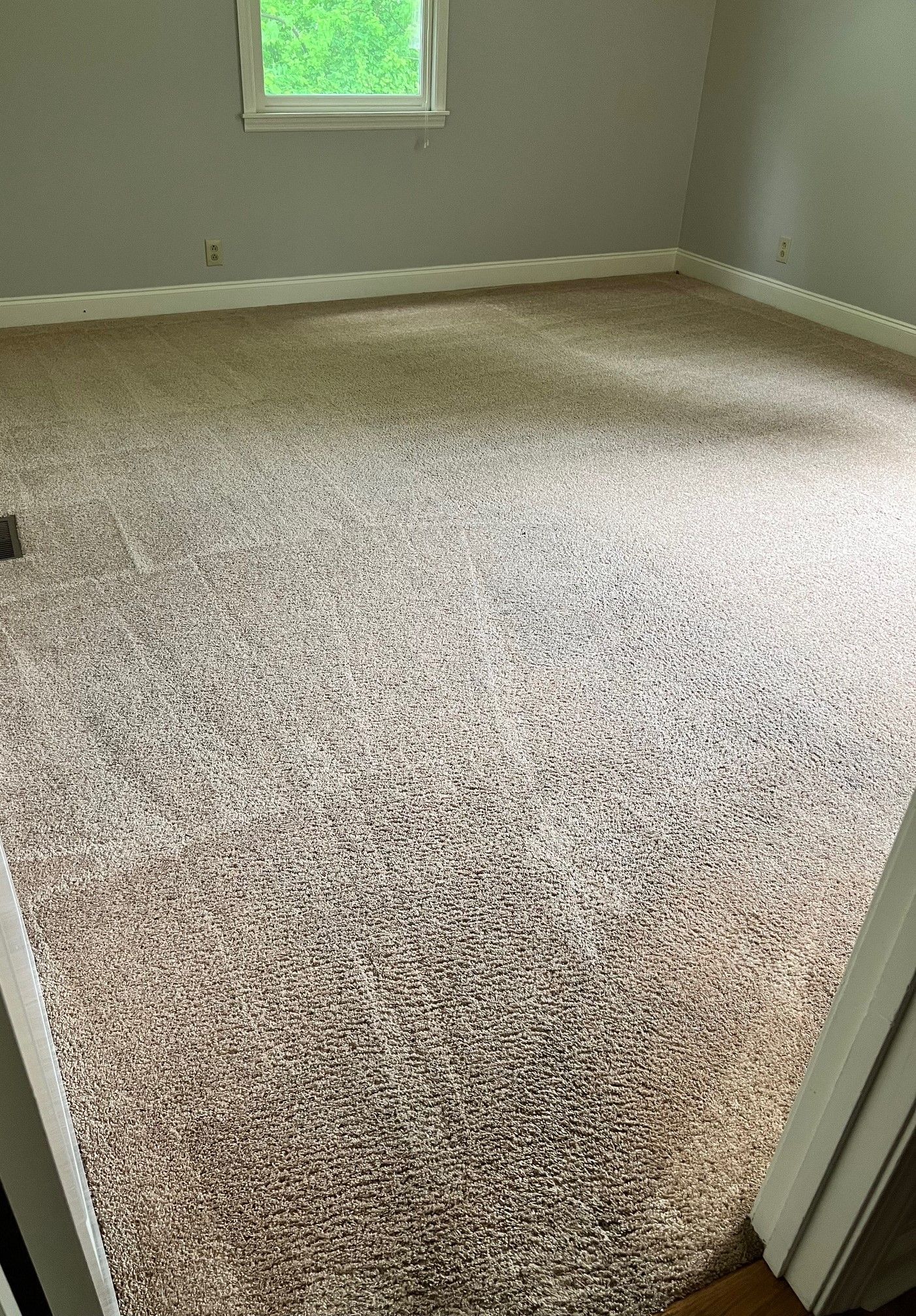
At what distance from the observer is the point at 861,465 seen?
300 centimetres

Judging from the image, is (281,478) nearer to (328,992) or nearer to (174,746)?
(174,746)

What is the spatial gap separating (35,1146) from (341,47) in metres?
4.38

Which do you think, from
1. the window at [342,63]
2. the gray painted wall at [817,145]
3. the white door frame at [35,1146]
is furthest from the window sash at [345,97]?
the white door frame at [35,1146]

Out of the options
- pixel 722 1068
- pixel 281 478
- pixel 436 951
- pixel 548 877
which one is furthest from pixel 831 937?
pixel 281 478

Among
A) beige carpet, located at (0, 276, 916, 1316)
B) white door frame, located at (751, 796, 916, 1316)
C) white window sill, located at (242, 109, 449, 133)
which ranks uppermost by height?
white window sill, located at (242, 109, 449, 133)

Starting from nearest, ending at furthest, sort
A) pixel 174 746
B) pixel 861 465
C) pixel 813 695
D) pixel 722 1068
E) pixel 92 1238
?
pixel 92 1238 → pixel 722 1068 → pixel 174 746 → pixel 813 695 → pixel 861 465

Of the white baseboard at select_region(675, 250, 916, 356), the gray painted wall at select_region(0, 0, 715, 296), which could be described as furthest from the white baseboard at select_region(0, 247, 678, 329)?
the white baseboard at select_region(675, 250, 916, 356)

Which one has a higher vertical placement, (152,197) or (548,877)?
(152,197)

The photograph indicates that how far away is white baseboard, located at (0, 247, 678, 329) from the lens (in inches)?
155

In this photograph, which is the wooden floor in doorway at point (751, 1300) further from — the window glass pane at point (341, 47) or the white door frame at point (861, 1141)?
the window glass pane at point (341, 47)

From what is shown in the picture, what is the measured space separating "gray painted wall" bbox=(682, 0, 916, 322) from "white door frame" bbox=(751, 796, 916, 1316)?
3.87m

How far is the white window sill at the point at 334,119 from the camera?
3900 millimetres

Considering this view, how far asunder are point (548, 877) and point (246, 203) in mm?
3577

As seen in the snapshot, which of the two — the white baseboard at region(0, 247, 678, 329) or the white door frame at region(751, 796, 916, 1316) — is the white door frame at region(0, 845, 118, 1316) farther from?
the white baseboard at region(0, 247, 678, 329)
